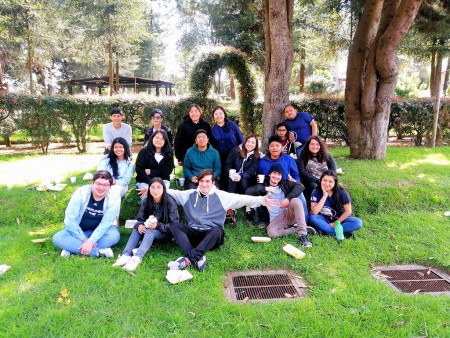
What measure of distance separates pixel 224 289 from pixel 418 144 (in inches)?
396

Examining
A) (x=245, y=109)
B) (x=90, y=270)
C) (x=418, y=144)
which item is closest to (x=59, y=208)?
(x=90, y=270)

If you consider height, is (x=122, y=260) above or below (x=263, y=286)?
above

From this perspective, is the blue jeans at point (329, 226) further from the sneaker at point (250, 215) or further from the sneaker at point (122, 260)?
the sneaker at point (122, 260)

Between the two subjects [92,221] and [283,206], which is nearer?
[92,221]

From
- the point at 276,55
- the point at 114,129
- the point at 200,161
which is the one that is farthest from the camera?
the point at 276,55

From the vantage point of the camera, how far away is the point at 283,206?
4594 millimetres

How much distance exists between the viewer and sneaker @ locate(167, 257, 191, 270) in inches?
141

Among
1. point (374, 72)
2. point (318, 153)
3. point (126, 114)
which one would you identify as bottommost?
point (318, 153)

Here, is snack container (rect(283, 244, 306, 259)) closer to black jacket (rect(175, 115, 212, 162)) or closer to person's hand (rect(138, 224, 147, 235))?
person's hand (rect(138, 224, 147, 235))

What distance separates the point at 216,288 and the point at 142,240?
1194 millimetres

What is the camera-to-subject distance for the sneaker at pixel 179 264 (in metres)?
3.57

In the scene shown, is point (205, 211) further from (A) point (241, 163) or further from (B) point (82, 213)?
(B) point (82, 213)

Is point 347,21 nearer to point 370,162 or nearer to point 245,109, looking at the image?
point 245,109

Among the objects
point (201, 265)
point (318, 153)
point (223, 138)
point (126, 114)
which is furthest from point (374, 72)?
point (126, 114)
